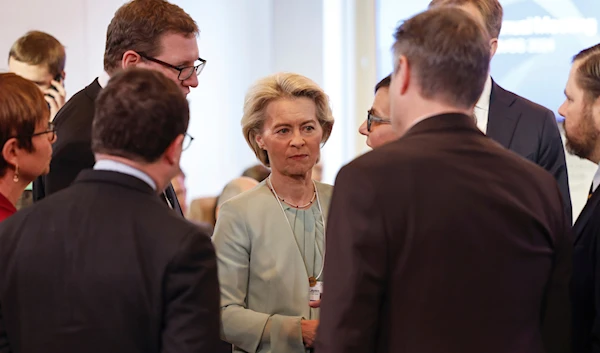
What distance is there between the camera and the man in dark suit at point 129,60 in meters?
2.37

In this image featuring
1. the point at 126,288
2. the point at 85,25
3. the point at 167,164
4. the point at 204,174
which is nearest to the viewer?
the point at 126,288

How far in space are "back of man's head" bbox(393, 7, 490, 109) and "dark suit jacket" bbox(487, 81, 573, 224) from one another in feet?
3.68

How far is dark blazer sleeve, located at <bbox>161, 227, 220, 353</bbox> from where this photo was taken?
161cm

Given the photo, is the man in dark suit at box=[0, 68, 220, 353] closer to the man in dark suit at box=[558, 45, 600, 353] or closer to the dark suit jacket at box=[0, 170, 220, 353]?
the dark suit jacket at box=[0, 170, 220, 353]

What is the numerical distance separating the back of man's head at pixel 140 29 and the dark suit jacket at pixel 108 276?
89cm

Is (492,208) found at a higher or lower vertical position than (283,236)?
higher

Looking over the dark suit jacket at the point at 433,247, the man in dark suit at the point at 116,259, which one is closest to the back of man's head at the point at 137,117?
the man in dark suit at the point at 116,259

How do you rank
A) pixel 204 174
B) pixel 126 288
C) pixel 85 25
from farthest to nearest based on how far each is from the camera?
pixel 204 174
pixel 85 25
pixel 126 288

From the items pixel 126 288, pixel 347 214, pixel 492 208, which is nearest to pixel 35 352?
pixel 126 288

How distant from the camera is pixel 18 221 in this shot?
167cm

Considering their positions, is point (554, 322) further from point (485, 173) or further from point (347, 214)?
point (347, 214)

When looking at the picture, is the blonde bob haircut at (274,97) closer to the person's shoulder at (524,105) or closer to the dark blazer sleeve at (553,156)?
the person's shoulder at (524,105)

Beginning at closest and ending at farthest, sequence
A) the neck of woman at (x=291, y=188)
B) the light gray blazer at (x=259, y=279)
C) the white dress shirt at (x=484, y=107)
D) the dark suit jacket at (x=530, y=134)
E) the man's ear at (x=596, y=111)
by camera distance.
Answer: the man's ear at (x=596, y=111)
the light gray blazer at (x=259, y=279)
the neck of woman at (x=291, y=188)
the dark suit jacket at (x=530, y=134)
the white dress shirt at (x=484, y=107)

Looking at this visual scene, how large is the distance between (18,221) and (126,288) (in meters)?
0.29
